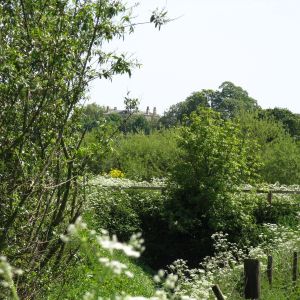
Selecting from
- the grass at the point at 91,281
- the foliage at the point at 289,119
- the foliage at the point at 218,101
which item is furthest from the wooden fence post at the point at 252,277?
the foliage at the point at 218,101

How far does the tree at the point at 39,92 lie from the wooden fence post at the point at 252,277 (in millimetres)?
2115

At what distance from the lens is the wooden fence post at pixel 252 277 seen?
227 inches

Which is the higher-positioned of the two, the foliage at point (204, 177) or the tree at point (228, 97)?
the tree at point (228, 97)

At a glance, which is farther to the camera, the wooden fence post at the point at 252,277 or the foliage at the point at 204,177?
the foliage at the point at 204,177

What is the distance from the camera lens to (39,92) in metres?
5.30

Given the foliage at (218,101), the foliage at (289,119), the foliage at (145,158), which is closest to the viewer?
the foliage at (145,158)

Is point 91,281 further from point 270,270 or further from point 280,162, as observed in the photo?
point 280,162

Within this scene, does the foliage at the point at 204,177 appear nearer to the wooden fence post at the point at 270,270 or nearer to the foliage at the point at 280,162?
the foliage at the point at 280,162

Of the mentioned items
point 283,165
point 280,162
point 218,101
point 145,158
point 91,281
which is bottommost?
point 91,281

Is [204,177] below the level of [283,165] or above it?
below

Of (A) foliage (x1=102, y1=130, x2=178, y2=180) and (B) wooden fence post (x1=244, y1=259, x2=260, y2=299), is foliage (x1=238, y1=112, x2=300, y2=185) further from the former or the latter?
(B) wooden fence post (x1=244, y1=259, x2=260, y2=299)

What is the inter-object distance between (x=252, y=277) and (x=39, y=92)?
293 cm

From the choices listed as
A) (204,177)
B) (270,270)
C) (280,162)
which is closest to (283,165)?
(280,162)

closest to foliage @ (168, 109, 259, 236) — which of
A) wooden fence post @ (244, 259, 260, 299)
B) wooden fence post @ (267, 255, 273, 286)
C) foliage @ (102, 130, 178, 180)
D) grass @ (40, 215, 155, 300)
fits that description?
grass @ (40, 215, 155, 300)
